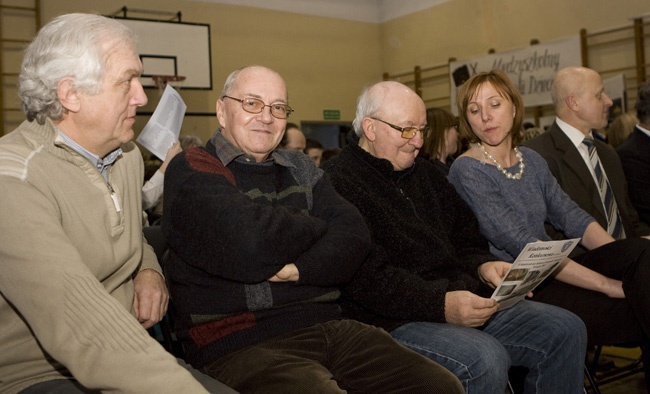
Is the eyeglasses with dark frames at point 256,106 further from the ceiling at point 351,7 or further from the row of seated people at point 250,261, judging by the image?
the ceiling at point 351,7

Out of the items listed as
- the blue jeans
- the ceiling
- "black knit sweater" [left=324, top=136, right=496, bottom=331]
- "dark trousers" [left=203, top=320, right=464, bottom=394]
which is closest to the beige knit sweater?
"dark trousers" [left=203, top=320, right=464, bottom=394]

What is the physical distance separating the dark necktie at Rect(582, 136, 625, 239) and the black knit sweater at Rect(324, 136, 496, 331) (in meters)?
0.86

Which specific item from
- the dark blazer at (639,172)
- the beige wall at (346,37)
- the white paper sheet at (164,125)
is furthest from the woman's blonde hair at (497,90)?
the beige wall at (346,37)

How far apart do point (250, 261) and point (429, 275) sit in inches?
33.8

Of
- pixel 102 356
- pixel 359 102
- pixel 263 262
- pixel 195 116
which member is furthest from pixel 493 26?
pixel 102 356

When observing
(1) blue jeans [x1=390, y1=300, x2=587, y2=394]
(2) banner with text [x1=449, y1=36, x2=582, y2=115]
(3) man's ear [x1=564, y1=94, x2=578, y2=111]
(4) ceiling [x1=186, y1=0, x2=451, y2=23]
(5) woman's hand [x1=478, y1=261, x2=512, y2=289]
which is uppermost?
(4) ceiling [x1=186, y1=0, x2=451, y2=23]

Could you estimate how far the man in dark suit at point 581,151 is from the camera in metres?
3.01

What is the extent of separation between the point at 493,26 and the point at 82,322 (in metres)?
9.45

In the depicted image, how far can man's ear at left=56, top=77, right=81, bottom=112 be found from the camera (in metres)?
1.49

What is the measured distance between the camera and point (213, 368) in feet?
5.64

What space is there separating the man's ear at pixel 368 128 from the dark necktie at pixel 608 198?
130cm

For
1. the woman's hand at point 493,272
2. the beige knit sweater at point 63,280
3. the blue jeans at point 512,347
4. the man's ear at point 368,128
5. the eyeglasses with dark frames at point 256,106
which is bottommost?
the blue jeans at point 512,347

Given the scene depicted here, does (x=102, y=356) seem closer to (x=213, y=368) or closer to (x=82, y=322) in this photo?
(x=82, y=322)

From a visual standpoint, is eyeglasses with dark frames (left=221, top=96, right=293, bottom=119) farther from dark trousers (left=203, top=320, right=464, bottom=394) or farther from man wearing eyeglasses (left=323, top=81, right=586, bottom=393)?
dark trousers (left=203, top=320, right=464, bottom=394)
